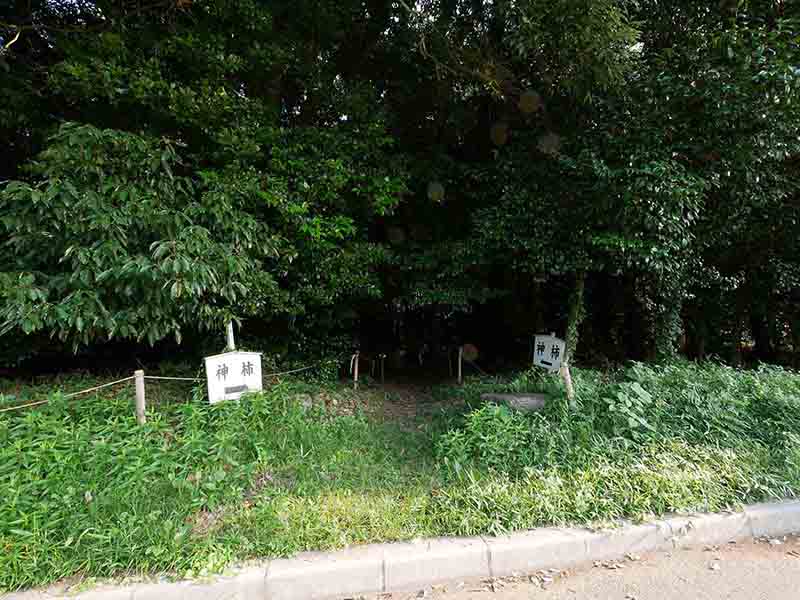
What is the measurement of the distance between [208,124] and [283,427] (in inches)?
133

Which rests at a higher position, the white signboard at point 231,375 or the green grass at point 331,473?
the white signboard at point 231,375

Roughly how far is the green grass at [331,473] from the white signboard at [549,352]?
72 centimetres

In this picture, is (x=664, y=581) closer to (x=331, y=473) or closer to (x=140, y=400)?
(x=331, y=473)

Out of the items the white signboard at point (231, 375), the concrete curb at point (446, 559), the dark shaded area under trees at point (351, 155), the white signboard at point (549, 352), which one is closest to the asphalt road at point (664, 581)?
the concrete curb at point (446, 559)

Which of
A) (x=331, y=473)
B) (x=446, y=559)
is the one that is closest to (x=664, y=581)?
(x=446, y=559)

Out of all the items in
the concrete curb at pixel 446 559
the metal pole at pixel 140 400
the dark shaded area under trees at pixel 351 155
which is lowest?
the concrete curb at pixel 446 559

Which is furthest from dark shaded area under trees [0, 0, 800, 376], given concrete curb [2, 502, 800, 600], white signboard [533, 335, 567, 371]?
concrete curb [2, 502, 800, 600]

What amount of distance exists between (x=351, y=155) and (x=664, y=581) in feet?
16.2

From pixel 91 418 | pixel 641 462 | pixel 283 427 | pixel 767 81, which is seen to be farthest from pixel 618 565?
pixel 767 81

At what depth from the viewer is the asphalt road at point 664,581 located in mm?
2369

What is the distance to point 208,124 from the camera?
463 centimetres

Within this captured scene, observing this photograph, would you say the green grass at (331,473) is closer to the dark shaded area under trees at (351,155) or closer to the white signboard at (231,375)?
the white signboard at (231,375)

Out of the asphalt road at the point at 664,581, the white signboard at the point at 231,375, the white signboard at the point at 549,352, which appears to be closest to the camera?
the asphalt road at the point at 664,581

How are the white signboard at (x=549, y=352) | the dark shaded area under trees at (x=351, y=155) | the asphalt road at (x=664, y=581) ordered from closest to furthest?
1. the asphalt road at (x=664, y=581)
2. the dark shaded area under trees at (x=351, y=155)
3. the white signboard at (x=549, y=352)
